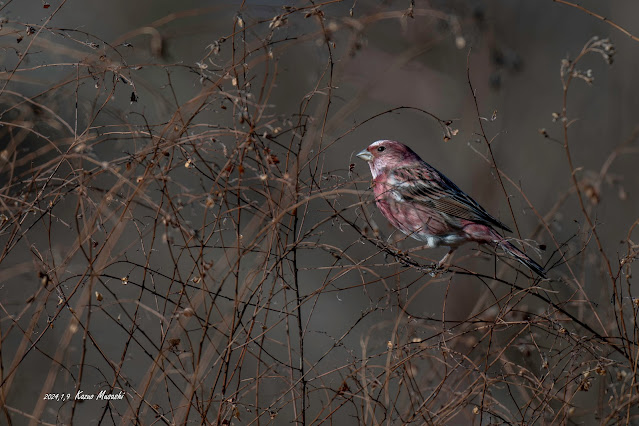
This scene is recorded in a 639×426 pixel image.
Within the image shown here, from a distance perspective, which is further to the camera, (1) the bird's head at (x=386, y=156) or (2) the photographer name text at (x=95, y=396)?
(1) the bird's head at (x=386, y=156)

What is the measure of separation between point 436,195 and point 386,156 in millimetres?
419

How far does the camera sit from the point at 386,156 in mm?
4645

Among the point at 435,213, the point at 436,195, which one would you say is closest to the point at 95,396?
the point at 435,213

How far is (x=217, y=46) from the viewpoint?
2586 mm

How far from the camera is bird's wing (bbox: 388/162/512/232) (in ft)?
13.9

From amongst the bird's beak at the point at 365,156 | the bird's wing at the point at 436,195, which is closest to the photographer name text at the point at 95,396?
the bird's wing at the point at 436,195

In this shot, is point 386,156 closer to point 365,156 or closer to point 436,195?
point 365,156

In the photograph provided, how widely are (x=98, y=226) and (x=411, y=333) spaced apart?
1.16 m

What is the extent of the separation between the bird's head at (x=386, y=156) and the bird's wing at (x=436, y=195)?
0.31 feet

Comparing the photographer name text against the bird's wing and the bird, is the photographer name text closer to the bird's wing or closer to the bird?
the bird

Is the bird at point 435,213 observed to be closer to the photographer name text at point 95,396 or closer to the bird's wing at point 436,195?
the bird's wing at point 436,195

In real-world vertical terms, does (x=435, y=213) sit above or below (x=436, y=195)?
below

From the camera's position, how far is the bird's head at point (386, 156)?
15.0 ft

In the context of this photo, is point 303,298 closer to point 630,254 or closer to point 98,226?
point 98,226
